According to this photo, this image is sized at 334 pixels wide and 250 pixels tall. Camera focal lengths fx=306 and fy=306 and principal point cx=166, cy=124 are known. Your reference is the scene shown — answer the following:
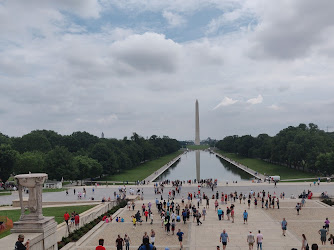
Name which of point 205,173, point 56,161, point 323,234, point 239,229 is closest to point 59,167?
point 56,161

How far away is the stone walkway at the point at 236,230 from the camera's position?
750 inches

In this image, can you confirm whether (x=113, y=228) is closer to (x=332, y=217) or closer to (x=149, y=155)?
(x=332, y=217)

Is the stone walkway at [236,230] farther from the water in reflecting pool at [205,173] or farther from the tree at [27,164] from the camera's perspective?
the water in reflecting pool at [205,173]

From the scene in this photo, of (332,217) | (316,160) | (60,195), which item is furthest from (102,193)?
(316,160)

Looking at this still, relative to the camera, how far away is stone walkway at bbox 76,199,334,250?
19.0 metres

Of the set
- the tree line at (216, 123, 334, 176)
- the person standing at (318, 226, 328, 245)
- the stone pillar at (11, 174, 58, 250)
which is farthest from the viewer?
the tree line at (216, 123, 334, 176)

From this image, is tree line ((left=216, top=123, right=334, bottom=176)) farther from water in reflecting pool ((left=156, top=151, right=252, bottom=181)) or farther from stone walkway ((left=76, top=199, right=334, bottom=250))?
stone walkway ((left=76, top=199, right=334, bottom=250))

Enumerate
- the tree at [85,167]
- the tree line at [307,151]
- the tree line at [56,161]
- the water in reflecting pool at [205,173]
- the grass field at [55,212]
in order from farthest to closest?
the water in reflecting pool at [205,173] → the tree line at [307,151] → the tree at [85,167] → the tree line at [56,161] → the grass field at [55,212]

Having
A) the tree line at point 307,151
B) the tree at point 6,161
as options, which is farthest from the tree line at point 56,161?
the tree line at point 307,151

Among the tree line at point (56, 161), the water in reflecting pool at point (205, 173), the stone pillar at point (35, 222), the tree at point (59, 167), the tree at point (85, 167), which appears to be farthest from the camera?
the water in reflecting pool at point (205, 173)

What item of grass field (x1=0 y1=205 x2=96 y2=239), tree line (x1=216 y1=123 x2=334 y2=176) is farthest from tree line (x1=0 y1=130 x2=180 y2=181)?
tree line (x1=216 y1=123 x2=334 y2=176)

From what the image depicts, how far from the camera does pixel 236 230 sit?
22156 millimetres

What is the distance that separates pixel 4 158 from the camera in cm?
5072

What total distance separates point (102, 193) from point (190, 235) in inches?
964
